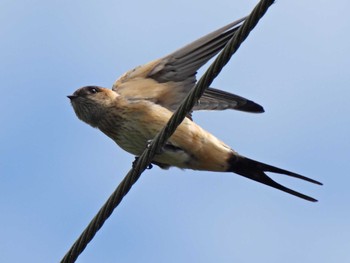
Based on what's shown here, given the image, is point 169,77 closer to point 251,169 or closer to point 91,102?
point 91,102

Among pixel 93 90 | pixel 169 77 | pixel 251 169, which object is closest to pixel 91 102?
pixel 93 90

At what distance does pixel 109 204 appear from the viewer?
18.6 feet

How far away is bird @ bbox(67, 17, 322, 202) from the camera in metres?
7.74

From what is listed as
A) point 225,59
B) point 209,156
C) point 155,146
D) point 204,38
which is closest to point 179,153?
point 209,156

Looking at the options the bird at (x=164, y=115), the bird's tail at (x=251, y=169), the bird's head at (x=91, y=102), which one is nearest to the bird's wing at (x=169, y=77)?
the bird at (x=164, y=115)

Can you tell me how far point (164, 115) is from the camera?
25.6 ft

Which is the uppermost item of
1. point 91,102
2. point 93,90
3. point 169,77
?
point 169,77

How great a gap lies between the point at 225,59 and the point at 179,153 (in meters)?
2.73

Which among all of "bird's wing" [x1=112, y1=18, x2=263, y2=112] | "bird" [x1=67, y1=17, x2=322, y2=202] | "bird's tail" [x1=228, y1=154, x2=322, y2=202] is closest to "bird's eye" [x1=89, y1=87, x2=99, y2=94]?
"bird" [x1=67, y1=17, x2=322, y2=202]

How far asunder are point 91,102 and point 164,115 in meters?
0.74

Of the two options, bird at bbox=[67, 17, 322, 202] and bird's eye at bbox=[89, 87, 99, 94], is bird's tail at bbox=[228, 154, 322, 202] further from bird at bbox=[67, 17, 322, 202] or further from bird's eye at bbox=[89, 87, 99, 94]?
bird's eye at bbox=[89, 87, 99, 94]

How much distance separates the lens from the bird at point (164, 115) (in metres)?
7.74

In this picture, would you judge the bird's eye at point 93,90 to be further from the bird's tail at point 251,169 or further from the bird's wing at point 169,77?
the bird's tail at point 251,169

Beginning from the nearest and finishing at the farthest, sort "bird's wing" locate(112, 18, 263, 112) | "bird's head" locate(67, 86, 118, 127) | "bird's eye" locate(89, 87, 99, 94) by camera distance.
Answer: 1. "bird's wing" locate(112, 18, 263, 112)
2. "bird's head" locate(67, 86, 118, 127)
3. "bird's eye" locate(89, 87, 99, 94)
